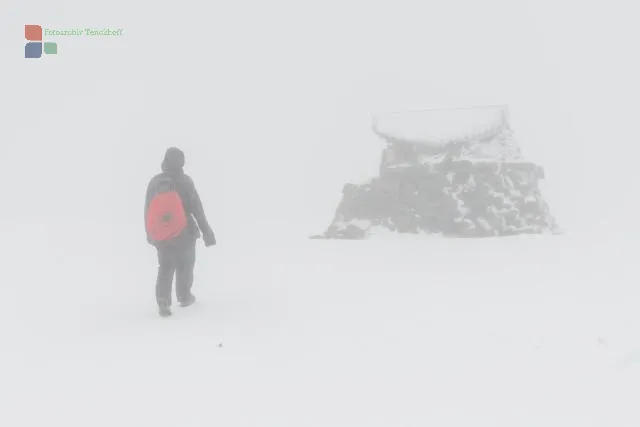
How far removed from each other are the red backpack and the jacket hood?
0.19m

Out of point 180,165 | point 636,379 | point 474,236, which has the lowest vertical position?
point 474,236

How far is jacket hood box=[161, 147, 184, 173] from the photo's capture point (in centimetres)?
611

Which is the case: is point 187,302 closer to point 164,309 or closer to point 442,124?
point 164,309

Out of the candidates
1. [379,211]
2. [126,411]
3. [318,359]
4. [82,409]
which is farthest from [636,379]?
[379,211]

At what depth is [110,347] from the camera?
4926mm

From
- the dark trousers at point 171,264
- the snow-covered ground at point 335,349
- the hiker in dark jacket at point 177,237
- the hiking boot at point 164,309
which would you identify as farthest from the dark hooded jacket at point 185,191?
the snow-covered ground at point 335,349

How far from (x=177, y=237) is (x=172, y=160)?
758 millimetres

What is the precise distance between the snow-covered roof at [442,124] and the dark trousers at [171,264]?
8228 millimetres

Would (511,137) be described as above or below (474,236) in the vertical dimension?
above

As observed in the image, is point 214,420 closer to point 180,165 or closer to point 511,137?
point 180,165

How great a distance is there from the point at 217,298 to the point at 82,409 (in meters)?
3.36

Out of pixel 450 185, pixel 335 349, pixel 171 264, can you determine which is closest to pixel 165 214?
pixel 171 264

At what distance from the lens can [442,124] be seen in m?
13.6

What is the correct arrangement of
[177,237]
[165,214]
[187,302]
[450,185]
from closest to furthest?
[165,214], [177,237], [187,302], [450,185]
